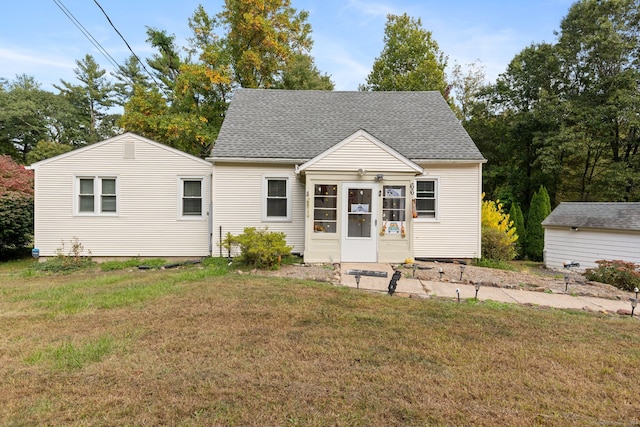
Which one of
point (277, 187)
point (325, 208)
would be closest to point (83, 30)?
point (277, 187)

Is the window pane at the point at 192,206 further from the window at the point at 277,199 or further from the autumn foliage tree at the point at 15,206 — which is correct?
the autumn foliage tree at the point at 15,206

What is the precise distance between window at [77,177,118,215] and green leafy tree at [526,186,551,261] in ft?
64.0

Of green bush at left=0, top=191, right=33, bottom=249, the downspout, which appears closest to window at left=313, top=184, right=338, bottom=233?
the downspout

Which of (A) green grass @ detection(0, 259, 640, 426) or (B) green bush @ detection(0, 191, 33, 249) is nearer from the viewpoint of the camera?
(A) green grass @ detection(0, 259, 640, 426)

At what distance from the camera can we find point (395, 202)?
9930mm

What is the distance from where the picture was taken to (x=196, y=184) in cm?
1149

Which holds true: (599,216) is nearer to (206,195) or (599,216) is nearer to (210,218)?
(210,218)

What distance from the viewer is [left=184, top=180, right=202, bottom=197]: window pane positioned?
37.6 feet

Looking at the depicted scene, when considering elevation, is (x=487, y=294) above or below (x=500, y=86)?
below

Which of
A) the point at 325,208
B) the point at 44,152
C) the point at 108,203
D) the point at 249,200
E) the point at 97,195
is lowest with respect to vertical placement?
the point at 325,208

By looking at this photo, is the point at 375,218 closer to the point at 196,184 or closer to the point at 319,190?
the point at 319,190

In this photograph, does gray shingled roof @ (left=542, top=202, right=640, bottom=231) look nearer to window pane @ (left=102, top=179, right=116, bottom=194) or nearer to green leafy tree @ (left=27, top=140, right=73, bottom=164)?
window pane @ (left=102, top=179, right=116, bottom=194)

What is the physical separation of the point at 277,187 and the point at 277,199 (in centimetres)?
40

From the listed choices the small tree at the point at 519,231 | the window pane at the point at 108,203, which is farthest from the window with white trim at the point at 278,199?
the small tree at the point at 519,231
